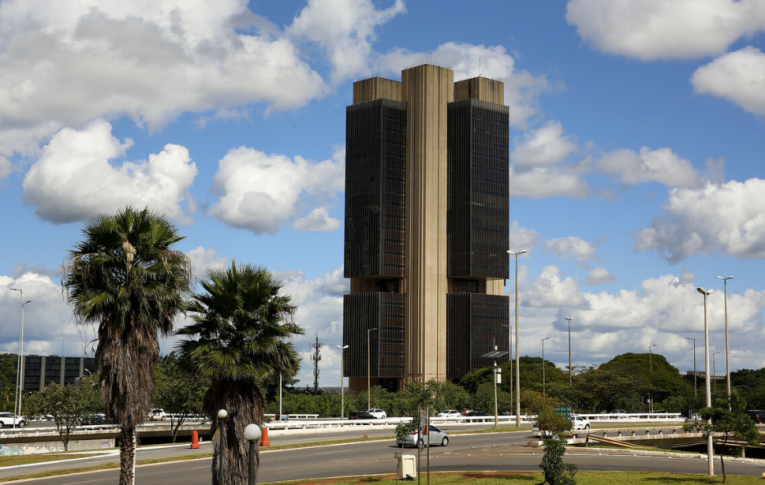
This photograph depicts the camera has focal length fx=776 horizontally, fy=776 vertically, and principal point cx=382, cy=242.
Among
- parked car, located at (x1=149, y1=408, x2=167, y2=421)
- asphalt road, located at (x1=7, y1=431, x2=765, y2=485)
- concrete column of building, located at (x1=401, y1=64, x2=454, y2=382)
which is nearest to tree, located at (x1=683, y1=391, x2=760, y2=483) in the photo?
asphalt road, located at (x1=7, y1=431, x2=765, y2=485)

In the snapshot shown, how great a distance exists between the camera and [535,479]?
1242 inches

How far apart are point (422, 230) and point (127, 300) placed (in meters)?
122

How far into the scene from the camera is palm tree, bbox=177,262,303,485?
23562 millimetres

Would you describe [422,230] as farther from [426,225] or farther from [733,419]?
[733,419]

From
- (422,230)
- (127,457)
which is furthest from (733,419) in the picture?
(422,230)

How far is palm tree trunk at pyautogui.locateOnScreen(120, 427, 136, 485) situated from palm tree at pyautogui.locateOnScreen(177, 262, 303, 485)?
2.57m

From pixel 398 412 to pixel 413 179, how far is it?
5740cm

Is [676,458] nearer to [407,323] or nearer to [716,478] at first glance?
[716,478]

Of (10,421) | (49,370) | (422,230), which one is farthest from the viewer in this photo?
(49,370)

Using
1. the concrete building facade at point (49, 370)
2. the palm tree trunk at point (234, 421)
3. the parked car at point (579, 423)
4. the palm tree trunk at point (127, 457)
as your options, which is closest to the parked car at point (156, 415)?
the parked car at point (579, 423)

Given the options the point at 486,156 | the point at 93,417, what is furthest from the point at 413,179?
the point at 93,417

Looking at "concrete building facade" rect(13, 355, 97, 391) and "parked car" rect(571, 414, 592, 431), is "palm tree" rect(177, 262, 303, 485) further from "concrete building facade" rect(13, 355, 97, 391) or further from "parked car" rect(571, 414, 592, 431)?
"concrete building facade" rect(13, 355, 97, 391)

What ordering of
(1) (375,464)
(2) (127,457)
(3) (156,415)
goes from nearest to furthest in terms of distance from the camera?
(2) (127,457), (1) (375,464), (3) (156,415)

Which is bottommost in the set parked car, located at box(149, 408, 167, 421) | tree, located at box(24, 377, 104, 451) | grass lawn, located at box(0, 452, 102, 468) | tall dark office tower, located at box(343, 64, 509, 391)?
parked car, located at box(149, 408, 167, 421)
